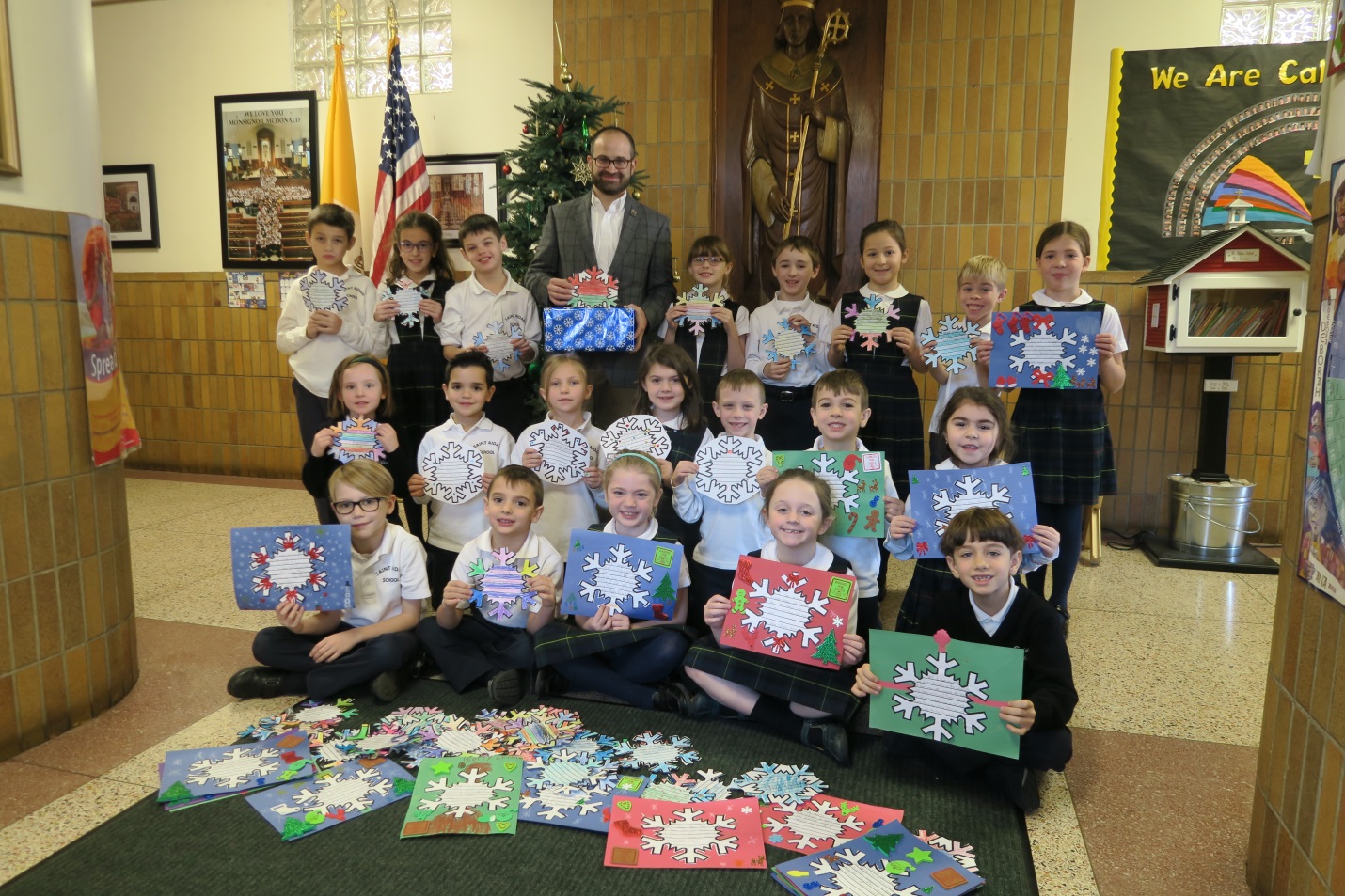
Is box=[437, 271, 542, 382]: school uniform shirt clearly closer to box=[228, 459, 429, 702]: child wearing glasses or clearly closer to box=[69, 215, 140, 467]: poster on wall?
box=[228, 459, 429, 702]: child wearing glasses

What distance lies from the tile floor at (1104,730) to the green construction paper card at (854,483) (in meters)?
0.84

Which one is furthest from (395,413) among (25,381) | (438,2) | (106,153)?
(106,153)

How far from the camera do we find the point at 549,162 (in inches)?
170

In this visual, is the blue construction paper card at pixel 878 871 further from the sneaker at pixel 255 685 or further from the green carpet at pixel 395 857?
the sneaker at pixel 255 685

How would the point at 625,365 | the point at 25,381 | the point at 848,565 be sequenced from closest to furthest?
the point at 25,381
the point at 848,565
the point at 625,365

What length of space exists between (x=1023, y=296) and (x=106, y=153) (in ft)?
20.7

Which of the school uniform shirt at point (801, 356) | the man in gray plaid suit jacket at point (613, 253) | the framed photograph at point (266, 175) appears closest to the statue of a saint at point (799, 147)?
the man in gray plaid suit jacket at point (613, 253)

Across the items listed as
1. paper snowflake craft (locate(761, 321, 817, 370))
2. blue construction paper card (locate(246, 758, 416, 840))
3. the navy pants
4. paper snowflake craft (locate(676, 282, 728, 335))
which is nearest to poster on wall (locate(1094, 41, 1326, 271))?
paper snowflake craft (locate(761, 321, 817, 370))

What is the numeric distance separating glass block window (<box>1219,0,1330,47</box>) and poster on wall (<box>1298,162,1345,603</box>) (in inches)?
146

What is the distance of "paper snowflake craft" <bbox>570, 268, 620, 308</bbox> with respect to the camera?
3.47m

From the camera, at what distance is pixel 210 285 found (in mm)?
6188

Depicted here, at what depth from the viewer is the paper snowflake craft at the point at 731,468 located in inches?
110

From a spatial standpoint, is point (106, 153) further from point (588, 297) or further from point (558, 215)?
point (588, 297)

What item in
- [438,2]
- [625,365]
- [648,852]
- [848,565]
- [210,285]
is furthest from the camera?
[210,285]
